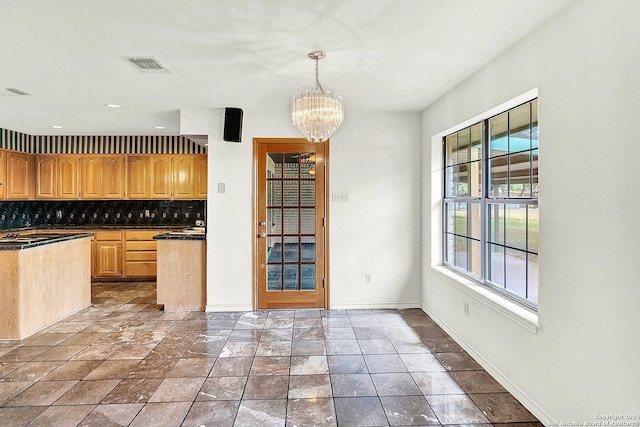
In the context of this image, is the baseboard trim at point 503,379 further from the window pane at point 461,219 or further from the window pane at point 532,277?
the window pane at point 461,219

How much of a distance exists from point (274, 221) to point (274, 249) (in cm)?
34

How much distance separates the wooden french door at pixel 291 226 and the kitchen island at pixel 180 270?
73 cm

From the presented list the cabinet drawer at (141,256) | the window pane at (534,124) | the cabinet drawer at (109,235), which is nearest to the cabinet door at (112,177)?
the cabinet drawer at (109,235)

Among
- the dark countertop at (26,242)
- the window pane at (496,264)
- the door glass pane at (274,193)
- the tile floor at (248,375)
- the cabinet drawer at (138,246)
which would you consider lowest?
the tile floor at (248,375)

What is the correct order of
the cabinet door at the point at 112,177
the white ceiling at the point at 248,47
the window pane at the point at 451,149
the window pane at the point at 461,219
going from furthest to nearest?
1. the cabinet door at the point at 112,177
2. the window pane at the point at 451,149
3. the window pane at the point at 461,219
4. the white ceiling at the point at 248,47

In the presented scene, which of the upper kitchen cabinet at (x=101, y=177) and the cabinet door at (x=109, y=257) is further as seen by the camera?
the upper kitchen cabinet at (x=101, y=177)

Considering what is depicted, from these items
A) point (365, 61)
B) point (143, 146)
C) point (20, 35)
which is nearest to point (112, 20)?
point (20, 35)

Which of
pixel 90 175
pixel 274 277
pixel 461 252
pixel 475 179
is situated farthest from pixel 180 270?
pixel 475 179

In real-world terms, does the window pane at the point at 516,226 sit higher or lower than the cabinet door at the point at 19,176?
lower

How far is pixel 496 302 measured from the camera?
2.75 m

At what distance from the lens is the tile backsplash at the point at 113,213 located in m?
6.56

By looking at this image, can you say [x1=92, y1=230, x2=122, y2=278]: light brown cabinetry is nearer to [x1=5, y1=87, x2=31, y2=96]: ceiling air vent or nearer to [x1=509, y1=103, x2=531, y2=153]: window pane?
[x1=5, y1=87, x2=31, y2=96]: ceiling air vent

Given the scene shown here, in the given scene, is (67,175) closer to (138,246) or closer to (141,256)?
(138,246)

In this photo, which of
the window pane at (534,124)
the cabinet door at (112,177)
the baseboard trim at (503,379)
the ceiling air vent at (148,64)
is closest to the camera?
the baseboard trim at (503,379)
